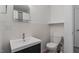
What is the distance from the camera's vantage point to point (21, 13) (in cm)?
108

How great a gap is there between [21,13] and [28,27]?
26 centimetres

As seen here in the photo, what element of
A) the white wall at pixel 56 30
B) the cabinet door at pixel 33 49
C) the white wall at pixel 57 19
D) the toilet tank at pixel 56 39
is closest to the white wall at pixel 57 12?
the white wall at pixel 57 19

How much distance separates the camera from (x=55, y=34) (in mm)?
1229

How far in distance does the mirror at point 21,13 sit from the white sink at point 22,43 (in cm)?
34

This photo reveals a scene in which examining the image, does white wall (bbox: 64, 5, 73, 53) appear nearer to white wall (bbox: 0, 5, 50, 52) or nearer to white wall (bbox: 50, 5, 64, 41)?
white wall (bbox: 50, 5, 64, 41)

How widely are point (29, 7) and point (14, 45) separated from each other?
2.22ft

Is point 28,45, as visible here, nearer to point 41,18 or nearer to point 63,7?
point 41,18

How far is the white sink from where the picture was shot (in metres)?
0.98

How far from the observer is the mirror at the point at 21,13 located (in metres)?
1.04

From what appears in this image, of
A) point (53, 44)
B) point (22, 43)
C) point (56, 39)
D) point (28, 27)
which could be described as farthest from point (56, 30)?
point (22, 43)

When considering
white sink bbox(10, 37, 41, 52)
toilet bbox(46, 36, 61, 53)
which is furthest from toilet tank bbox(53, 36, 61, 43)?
white sink bbox(10, 37, 41, 52)

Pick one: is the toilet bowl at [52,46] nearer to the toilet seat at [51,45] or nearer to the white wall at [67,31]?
the toilet seat at [51,45]

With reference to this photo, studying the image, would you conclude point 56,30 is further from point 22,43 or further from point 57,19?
point 22,43
